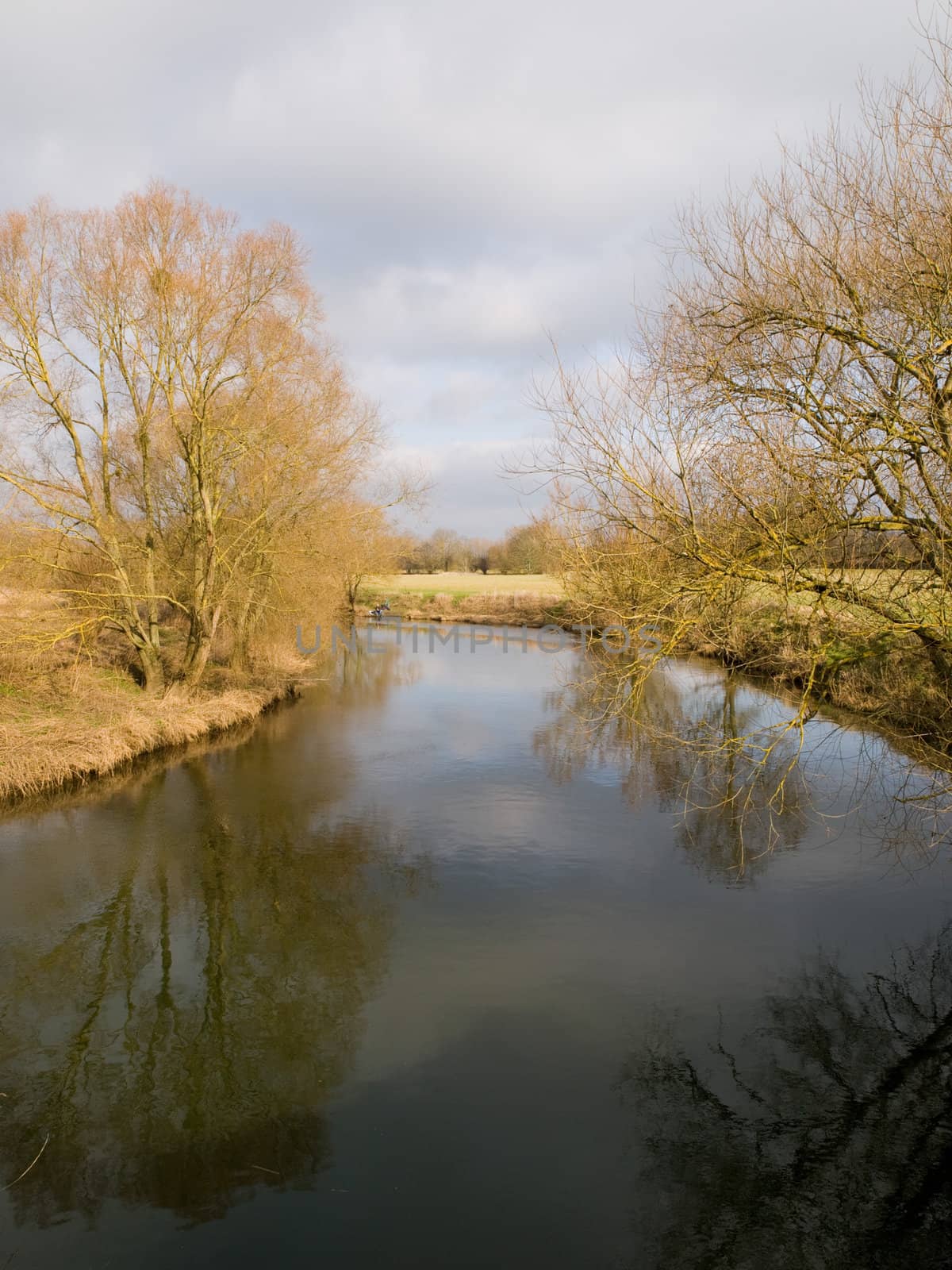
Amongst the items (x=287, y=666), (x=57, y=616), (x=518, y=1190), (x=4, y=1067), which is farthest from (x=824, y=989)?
(x=287, y=666)

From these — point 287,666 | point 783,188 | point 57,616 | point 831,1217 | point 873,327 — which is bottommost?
point 831,1217

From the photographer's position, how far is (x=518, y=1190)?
16.2 ft

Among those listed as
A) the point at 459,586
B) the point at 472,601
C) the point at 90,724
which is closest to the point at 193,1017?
the point at 90,724

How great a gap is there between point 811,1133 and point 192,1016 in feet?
16.0

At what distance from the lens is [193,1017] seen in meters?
6.72

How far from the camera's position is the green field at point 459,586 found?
153 ft

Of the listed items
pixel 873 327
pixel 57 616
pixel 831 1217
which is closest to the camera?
pixel 831 1217

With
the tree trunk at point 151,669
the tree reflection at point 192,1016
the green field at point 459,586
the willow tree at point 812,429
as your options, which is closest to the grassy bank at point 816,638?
the willow tree at point 812,429

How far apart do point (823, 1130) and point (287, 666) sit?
63.9 ft

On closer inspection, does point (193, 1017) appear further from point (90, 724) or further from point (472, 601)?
point (472, 601)

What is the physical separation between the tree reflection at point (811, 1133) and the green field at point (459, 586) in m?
33.1

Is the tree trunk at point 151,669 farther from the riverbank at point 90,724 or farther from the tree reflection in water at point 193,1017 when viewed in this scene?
the tree reflection in water at point 193,1017

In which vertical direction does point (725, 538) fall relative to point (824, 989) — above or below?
above

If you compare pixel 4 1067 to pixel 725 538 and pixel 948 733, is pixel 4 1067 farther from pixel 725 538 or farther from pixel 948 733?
pixel 948 733
